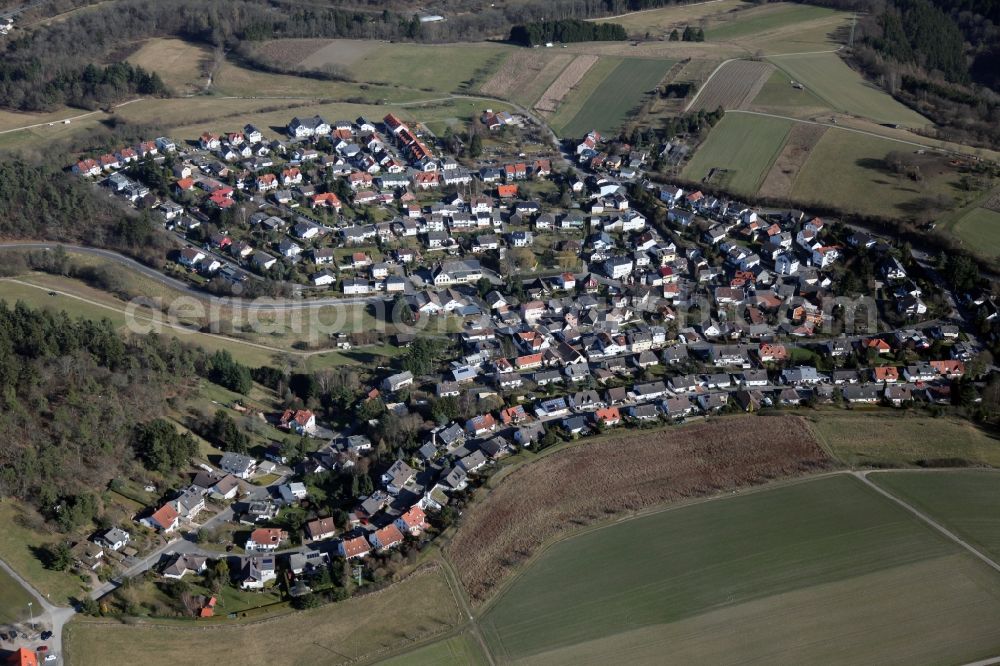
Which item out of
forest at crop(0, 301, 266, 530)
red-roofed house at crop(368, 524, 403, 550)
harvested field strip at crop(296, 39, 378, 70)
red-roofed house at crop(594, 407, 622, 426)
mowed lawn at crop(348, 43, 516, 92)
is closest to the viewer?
red-roofed house at crop(368, 524, 403, 550)

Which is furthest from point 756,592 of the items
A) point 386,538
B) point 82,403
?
point 82,403

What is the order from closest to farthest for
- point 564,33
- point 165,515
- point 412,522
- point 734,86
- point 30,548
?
point 30,548, point 165,515, point 412,522, point 734,86, point 564,33

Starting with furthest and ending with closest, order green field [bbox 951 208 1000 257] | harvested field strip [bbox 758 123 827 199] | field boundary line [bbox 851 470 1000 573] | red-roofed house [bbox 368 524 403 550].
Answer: harvested field strip [bbox 758 123 827 199] < green field [bbox 951 208 1000 257] < red-roofed house [bbox 368 524 403 550] < field boundary line [bbox 851 470 1000 573]

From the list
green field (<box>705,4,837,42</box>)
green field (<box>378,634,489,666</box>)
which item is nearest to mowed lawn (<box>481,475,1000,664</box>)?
green field (<box>378,634,489,666</box>)

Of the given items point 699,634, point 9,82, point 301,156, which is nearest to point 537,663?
point 699,634

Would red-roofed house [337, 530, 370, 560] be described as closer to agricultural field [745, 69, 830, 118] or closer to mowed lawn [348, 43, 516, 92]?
agricultural field [745, 69, 830, 118]

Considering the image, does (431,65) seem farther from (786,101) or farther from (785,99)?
(786,101)

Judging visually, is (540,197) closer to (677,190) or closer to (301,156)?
(677,190)
